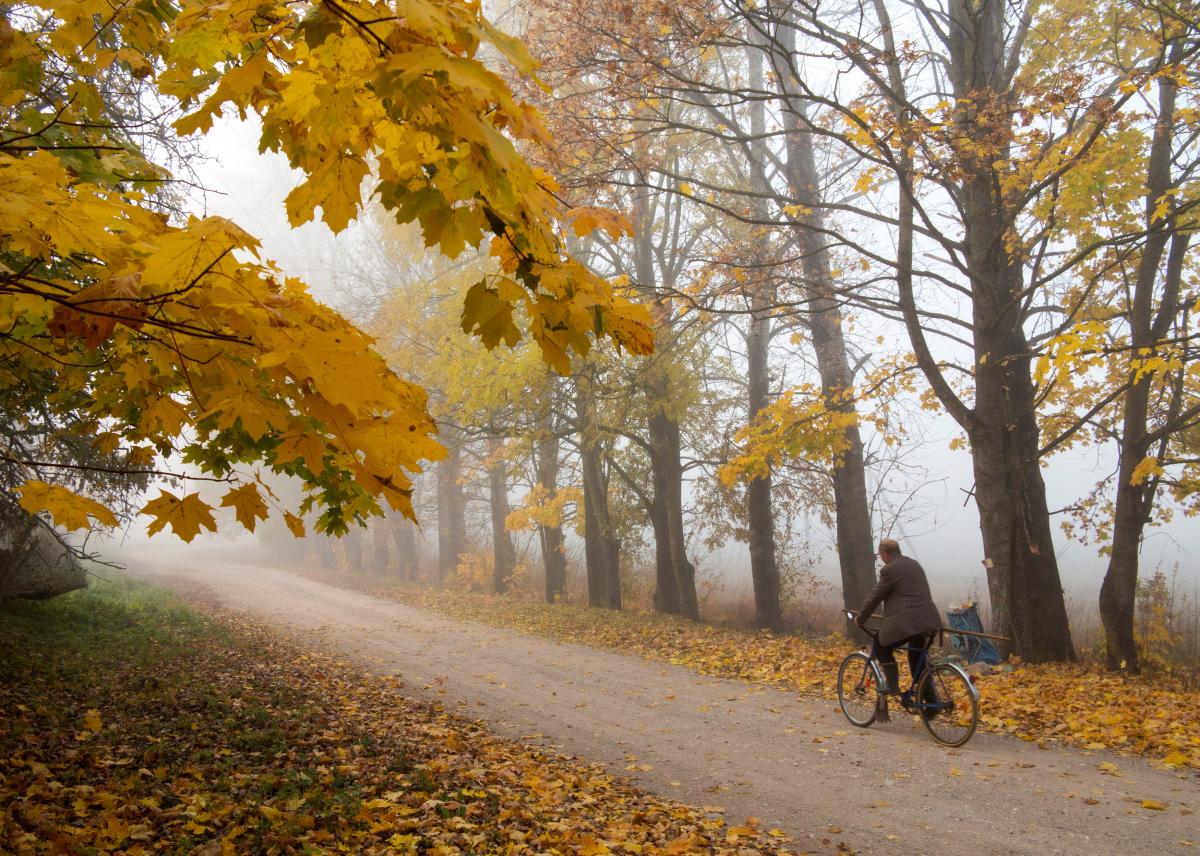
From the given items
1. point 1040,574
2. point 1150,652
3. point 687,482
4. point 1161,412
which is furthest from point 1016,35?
point 687,482

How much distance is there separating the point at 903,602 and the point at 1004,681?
122 inches

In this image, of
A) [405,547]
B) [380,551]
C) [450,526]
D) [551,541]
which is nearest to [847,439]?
[551,541]

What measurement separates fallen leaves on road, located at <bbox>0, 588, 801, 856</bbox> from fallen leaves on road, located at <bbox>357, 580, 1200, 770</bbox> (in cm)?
395

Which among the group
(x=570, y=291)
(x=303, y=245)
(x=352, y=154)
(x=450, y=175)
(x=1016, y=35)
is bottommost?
(x=570, y=291)

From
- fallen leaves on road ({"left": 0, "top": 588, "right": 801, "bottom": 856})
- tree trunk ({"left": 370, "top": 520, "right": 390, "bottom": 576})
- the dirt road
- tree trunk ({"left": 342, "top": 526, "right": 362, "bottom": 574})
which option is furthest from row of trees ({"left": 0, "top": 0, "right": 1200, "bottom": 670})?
tree trunk ({"left": 342, "top": 526, "right": 362, "bottom": 574})

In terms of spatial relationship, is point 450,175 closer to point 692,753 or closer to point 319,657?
point 692,753

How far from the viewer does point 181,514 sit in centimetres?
230

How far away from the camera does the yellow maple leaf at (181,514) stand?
225cm

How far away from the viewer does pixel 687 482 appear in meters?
18.2

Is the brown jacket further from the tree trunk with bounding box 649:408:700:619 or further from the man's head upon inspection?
the tree trunk with bounding box 649:408:700:619

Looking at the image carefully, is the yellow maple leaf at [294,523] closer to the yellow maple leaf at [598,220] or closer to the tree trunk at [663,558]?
the yellow maple leaf at [598,220]

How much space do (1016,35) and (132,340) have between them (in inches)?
498

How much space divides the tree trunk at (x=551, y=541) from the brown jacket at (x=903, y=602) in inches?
535

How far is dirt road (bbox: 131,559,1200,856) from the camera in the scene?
468 centimetres
